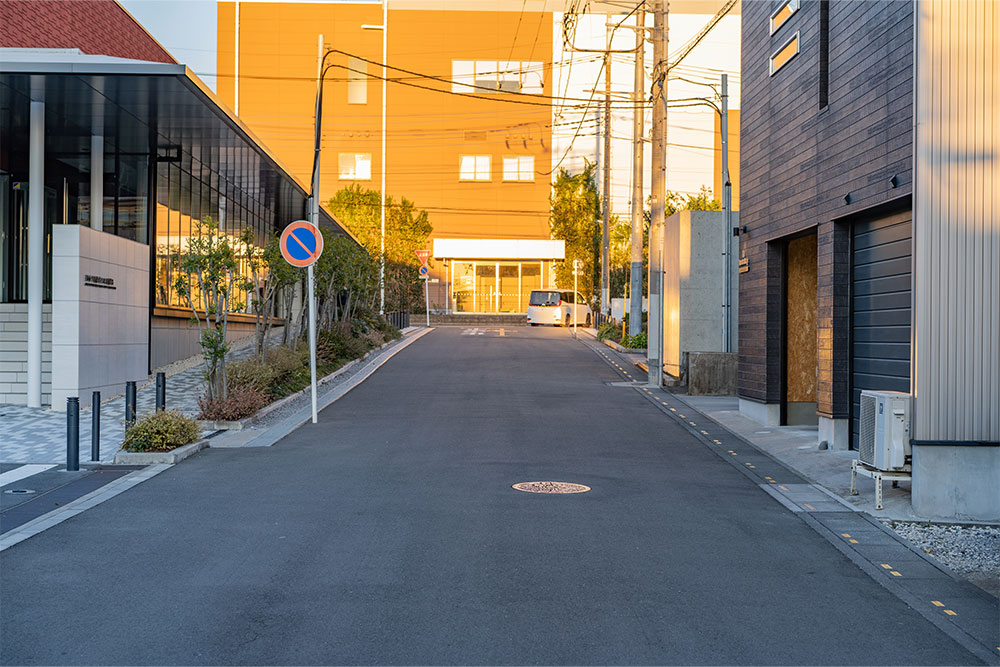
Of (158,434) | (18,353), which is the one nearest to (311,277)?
(158,434)

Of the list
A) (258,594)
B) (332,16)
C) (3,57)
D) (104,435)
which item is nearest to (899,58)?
(258,594)

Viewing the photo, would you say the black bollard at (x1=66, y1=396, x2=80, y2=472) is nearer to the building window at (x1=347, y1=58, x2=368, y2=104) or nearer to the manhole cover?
the manhole cover

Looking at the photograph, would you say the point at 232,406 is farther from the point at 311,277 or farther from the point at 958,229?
the point at 958,229

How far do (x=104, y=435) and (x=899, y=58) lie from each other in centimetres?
1184

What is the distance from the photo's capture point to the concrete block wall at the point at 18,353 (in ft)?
60.7

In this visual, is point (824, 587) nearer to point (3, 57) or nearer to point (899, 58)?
point (899, 58)

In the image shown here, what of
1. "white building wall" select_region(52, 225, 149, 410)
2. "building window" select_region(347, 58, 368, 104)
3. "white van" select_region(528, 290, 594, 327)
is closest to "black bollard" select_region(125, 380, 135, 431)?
"white building wall" select_region(52, 225, 149, 410)

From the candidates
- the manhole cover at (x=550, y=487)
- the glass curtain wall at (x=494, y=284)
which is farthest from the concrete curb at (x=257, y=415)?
the glass curtain wall at (x=494, y=284)

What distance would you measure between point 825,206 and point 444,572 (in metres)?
9.37

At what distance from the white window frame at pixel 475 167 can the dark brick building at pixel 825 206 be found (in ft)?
142

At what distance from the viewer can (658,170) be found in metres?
27.5

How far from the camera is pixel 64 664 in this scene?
207 inches

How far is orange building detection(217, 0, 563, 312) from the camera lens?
5891 cm

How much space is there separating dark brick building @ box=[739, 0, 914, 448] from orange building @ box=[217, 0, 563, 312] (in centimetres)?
4254
